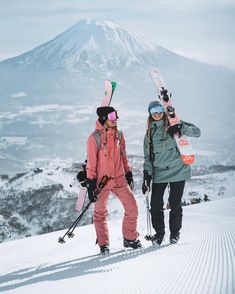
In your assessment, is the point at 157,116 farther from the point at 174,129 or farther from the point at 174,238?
the point at 174,238

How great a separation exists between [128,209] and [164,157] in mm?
795

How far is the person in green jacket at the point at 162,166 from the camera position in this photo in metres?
5.68

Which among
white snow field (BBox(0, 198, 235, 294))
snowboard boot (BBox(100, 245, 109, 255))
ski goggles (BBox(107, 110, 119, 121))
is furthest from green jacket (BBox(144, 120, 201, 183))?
snowboard boot (BBox(100, 245, 109, 255))

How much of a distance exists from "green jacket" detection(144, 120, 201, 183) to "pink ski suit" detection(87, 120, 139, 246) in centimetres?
37

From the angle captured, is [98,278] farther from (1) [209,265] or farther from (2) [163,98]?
(2) [163,98]

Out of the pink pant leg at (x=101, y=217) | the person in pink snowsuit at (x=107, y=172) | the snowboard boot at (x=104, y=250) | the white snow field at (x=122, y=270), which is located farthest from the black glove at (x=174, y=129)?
the snowboard boot at (x=104, y=250)

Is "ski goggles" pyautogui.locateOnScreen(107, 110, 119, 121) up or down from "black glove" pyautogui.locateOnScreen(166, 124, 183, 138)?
up

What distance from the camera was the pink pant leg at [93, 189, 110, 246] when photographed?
560cm

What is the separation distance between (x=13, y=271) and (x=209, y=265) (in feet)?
8.05

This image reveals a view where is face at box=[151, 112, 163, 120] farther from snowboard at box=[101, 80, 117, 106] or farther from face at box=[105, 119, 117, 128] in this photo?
snowboard at box=[101, 80, 117, 106]

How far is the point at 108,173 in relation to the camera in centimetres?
554

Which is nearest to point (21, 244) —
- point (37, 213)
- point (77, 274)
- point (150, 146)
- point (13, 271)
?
point (13, 271)

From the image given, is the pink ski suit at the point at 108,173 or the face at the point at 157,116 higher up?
the face at the point at 157,116

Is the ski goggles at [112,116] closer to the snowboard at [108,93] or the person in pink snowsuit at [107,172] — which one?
the person in pink snowsuit at [107,172]
